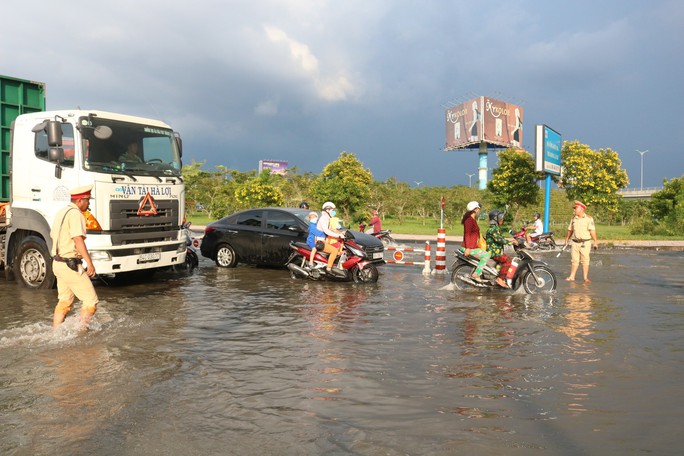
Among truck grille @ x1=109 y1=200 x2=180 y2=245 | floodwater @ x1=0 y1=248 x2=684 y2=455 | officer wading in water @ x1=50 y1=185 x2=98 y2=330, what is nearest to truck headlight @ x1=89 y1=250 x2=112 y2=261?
truck grille @ x1=109 y1=200 x2=180 y2=245

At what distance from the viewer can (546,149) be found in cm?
3244

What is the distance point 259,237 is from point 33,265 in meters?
5.37

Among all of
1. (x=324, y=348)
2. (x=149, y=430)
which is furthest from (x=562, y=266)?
(x=149, y=430)

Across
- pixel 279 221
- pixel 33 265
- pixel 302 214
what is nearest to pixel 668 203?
pixel 302 214

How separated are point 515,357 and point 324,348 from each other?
2104 millimetres

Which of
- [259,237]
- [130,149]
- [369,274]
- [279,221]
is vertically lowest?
[369,274]

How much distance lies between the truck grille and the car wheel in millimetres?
3760

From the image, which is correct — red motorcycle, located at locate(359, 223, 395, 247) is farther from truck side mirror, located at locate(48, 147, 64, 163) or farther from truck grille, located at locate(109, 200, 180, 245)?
truck side mirror, located at locate(48, 147, 64, 163)

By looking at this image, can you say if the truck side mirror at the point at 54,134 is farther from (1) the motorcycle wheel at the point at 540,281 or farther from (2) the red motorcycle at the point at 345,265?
(1) the motorcycle wheel at the point at 540,281

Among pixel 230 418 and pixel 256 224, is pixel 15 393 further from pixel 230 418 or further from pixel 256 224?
pixel 256 224

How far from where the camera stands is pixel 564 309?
9.42m

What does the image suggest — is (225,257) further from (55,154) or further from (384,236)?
(384,236)

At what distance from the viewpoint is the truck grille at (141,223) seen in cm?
1022

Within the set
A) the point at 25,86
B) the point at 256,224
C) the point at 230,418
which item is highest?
the point at 25,86
